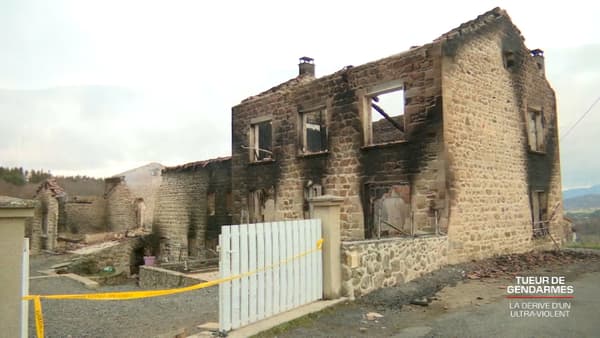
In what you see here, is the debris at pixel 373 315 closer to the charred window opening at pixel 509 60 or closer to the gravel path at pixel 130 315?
the gravel path at pixel 130 315

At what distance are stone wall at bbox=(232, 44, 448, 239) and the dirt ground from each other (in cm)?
204

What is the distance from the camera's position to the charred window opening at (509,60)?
13.1 meters

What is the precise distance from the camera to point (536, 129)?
14531 millimetres

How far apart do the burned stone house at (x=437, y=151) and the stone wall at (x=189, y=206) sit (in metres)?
2.15

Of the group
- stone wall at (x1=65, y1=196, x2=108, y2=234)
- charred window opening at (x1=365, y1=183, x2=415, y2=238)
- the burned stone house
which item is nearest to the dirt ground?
the burned stone house

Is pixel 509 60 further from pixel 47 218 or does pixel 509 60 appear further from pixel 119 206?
pixel 47 218

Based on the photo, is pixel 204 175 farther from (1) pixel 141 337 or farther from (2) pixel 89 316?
(1) pixel 141 337

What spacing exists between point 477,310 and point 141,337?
5.14 metres

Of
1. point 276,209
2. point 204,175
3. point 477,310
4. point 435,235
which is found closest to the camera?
point 477,310

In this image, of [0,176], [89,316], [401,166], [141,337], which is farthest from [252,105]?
[0,176]

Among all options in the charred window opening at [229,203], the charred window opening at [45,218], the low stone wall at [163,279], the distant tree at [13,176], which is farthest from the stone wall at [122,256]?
the distant tree at [13,176]

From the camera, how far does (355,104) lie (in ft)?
41.2

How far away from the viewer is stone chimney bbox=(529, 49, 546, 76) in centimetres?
1488

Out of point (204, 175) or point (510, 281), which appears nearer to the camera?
point (510, 281)
